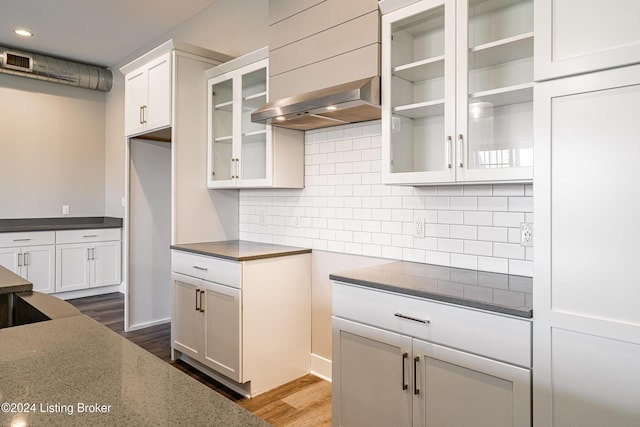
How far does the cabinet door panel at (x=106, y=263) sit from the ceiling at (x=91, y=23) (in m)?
2.43

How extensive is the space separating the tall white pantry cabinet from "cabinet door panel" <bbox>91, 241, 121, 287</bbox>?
529 cm

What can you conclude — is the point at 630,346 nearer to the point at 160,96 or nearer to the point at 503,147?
the point at 503,147

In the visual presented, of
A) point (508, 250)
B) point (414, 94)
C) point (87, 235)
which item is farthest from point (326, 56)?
point (87, 235)

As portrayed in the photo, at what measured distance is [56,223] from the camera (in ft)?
18.0

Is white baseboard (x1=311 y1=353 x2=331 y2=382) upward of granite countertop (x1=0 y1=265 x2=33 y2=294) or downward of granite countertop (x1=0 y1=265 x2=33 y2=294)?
downward

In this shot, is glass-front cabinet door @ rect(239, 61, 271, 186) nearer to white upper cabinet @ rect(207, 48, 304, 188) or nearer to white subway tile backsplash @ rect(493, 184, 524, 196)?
white upper cabinet @ rect(207, 48, 304, 188)

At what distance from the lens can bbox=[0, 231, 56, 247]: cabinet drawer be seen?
4699 mm

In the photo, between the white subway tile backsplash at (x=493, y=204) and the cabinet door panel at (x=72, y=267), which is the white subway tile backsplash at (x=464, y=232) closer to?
the white subway tile backsplash at (x=493, y=204)

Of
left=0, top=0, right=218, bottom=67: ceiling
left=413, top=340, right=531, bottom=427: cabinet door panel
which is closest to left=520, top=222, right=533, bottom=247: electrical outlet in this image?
left=413, top=340, right=531, bottom=427: cabinet door panel

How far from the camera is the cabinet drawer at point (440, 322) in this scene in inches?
62.3

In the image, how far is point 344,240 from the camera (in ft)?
9.59

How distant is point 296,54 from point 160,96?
142 centimetres

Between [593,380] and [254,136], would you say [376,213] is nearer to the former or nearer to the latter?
[254,136]

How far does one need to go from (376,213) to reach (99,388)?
207cm
